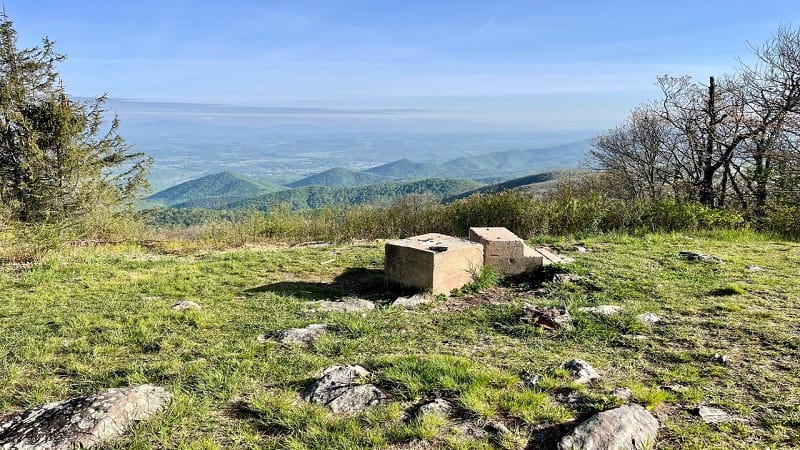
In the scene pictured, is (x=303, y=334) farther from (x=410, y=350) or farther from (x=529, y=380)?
(x=529, y=380)

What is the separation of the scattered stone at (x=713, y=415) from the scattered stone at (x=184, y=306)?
490 centimetres

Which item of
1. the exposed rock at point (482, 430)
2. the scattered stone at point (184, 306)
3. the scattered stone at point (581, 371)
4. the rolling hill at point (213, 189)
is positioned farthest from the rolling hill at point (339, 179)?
the exposed rock at point (482, 430)

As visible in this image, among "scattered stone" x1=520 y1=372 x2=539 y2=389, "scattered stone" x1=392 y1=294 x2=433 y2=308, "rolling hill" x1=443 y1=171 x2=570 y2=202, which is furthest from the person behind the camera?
"rolling hill" x1=443 y1=171 x2=570 y2=202

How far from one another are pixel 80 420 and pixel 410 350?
238 cm

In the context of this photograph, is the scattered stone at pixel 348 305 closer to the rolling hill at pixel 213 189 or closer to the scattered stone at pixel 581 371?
the scattered stone at pixel 581 371

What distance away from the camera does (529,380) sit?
325 centimetres

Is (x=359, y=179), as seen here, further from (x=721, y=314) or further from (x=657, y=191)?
(x=721, y=314)

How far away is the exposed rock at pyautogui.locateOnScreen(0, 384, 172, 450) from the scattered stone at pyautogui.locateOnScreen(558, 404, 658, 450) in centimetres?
245

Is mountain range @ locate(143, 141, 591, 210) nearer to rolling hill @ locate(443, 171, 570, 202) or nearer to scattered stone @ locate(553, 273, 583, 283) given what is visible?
rolling hill @ locate(443, 171, 570, 202)

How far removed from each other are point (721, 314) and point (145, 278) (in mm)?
7409

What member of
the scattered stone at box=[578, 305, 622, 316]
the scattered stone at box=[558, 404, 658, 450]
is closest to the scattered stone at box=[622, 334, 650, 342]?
the scattered stone at box=[578, 305, 622, 316]

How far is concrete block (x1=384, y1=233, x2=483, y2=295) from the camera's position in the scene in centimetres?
588

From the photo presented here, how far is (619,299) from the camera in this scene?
5387 mm

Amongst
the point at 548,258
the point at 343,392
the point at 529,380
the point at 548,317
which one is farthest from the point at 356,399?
the point at 548,258
